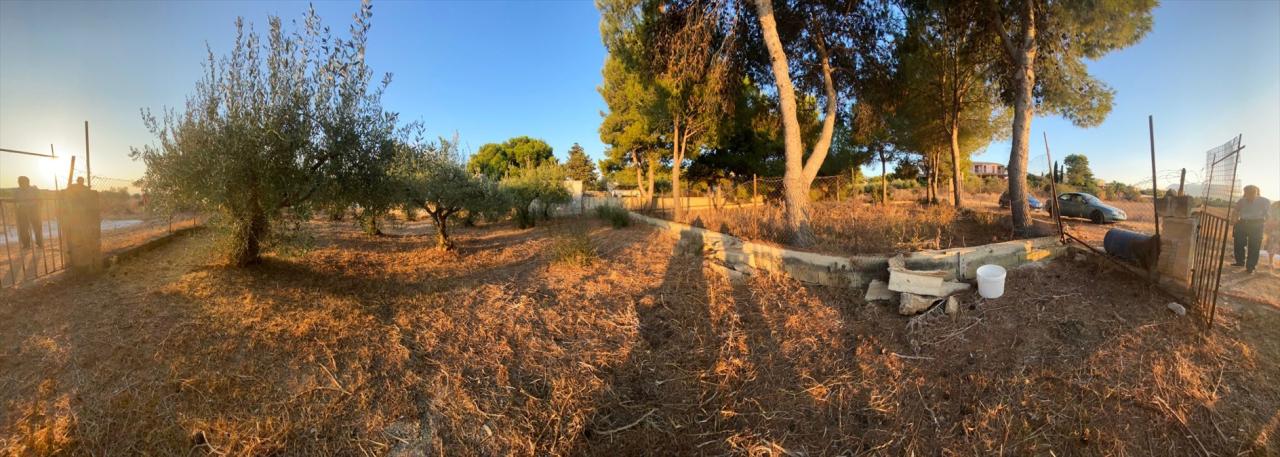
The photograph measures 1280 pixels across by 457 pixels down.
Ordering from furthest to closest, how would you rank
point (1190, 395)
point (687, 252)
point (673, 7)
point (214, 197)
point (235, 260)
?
point (673, 7), point (687, 252), point (235, 260), point (214, 197), point (1190, 395)

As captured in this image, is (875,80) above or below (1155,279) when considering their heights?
above

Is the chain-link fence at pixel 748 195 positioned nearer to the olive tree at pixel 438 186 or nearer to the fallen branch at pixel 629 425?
the olive tree at pixel 438 186

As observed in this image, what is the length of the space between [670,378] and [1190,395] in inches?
144

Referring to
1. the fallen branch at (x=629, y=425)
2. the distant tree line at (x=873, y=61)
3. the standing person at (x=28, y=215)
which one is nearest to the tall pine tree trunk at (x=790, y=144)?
the distant tree line at (x=873, y=61)

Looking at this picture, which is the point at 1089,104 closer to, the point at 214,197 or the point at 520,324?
the point at 520,324

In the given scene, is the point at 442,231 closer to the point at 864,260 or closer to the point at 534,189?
the point at 534,189

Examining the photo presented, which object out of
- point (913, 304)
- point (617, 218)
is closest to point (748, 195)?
point (617, 218)

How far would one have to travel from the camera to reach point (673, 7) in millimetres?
8828

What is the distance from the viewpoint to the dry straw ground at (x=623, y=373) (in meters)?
2.81

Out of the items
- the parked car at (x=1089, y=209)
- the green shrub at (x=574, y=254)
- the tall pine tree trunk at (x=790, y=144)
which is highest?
the tall pine tree trunk at (x=790, y=144)

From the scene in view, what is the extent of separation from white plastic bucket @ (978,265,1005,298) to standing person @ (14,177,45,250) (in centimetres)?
1070

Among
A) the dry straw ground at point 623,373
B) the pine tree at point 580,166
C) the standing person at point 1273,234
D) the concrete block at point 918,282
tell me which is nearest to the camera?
the dry straw ground at point 623,373

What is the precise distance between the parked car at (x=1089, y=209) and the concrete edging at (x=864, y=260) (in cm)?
995

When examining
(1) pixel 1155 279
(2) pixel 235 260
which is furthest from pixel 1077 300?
(2) pixel 235 260
